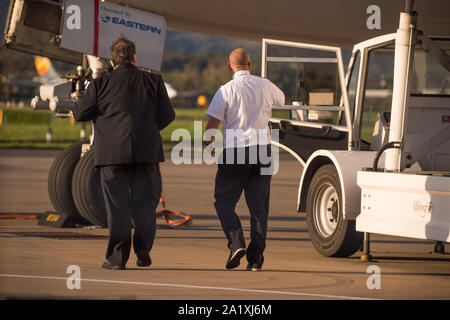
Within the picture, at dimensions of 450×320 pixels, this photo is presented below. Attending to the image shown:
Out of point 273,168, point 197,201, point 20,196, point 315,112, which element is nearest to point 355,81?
point 315,112

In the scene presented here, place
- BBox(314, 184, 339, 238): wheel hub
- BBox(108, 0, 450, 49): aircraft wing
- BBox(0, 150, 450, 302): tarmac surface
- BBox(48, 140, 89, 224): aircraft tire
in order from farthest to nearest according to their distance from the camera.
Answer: BBox(108, 0, 450, 49): aircraft wing → BBox(48, 140, 89, 224): aircraft tire → BBox(314, 184, 339, 238): wheel hub → BBox(0, 150, 450, 302): tarmac surface

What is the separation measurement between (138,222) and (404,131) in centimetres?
251

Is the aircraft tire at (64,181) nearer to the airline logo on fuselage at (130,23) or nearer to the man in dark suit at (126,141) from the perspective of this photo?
the airline logo on fuselage at (130,23)

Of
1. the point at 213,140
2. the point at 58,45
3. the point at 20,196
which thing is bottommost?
the point at 20,196

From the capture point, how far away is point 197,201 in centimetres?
1734

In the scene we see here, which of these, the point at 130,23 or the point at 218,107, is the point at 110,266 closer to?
the point at 218,107

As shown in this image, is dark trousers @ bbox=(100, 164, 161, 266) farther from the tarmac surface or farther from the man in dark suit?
the tarmac surface

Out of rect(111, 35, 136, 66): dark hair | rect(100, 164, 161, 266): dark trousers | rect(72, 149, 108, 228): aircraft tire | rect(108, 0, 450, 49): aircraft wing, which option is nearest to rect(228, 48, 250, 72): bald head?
rect(111, 35, 136, 66): dark hair

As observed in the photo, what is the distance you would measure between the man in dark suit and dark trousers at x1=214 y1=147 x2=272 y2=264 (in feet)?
1.87

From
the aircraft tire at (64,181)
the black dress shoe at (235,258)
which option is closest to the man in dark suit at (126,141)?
the black dress shoe at (235,258)

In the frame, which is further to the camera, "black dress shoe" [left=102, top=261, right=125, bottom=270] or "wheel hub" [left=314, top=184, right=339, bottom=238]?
"wheel hub" [left=314, top=184, right=339, bottom=238]

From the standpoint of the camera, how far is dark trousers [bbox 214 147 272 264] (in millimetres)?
8828

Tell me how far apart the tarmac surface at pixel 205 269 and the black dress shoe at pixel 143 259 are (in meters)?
0.05
